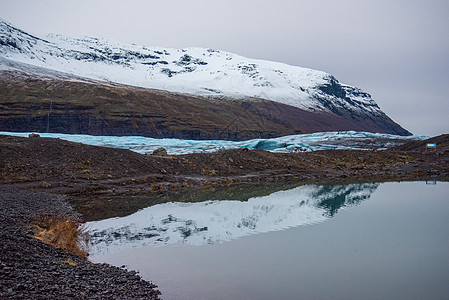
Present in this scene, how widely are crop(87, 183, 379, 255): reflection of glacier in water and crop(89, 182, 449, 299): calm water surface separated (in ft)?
0.15

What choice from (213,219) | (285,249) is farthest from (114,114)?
(285,249)

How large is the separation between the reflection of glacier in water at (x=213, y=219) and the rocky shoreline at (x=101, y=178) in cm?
317

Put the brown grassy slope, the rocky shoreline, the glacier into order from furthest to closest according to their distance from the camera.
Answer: the brown grassy slope → the glacier → the rocky shoreline

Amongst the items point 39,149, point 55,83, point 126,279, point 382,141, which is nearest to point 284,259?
point 126,279

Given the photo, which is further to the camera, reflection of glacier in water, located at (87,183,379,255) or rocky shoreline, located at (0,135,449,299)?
reflection of glacier in water, located at (87,183,379,255)

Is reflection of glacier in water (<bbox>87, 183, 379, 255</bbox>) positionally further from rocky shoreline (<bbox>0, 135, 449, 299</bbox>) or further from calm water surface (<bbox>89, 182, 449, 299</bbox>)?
rocky shoreline (<bbox>0, 135, 449, 299</bbox>)

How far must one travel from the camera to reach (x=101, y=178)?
3547 cm

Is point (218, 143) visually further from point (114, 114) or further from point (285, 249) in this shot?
point (285, 249)

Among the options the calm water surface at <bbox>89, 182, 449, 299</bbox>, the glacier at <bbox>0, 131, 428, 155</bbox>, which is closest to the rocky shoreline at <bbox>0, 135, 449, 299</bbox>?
the calm water surface at <bbox>89, 182, 449, 299</bbox>

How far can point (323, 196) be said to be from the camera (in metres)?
33.2

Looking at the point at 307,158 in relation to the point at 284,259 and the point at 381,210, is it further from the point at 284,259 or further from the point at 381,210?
the point at 284,259

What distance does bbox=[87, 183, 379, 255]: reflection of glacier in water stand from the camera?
18.1 m

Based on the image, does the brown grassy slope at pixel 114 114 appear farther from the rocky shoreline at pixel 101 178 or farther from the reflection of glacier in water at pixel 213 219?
the reflection of glacier in water at pixel 213 219

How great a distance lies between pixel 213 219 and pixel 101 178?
50.5 ft
